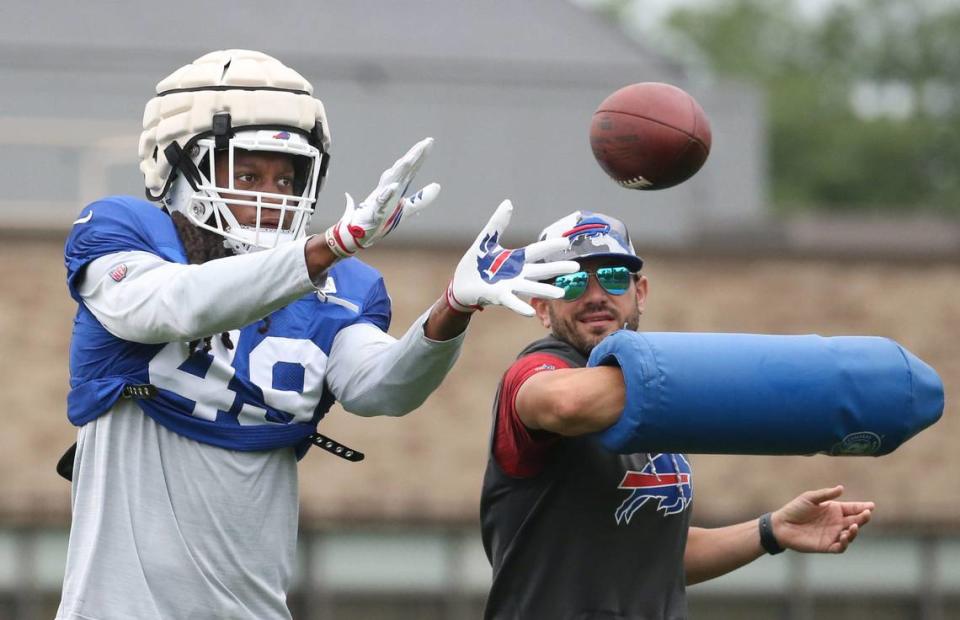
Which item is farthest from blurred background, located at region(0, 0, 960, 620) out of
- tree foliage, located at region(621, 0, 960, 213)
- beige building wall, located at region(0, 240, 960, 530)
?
tree foliage, located at region(621, 0, 960, 213)

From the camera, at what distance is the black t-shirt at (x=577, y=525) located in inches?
192

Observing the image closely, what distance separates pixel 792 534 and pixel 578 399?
126cm

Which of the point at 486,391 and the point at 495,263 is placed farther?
the point at 486,391

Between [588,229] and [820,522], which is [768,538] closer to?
[820,522]

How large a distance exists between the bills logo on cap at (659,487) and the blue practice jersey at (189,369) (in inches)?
37.4

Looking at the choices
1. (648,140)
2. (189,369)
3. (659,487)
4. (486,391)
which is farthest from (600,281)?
(486,391)

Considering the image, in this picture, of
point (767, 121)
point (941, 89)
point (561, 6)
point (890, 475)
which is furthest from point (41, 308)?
point (941, 89)

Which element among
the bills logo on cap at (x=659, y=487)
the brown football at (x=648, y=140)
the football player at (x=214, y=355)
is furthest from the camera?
the brown football at (x=648, y=140)

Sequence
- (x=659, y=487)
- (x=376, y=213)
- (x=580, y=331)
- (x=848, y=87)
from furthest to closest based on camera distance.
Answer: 1. (x=848, y=87)
2. (x=580, y=331)
3. (x=659, y=487)
4. (x=376, y=213)

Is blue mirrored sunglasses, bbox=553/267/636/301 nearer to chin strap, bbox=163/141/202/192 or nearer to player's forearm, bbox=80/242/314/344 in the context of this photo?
chin strap, bbox=163/141/202/192

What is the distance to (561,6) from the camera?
24.1m

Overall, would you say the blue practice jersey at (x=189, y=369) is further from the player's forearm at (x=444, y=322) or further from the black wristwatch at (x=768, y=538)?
the black wristwatch at (x=768, y=538)

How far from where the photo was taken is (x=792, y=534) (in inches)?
207

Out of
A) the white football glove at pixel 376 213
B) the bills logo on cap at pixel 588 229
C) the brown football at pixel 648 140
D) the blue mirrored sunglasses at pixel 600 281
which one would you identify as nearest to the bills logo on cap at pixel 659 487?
the blue mirrored sunglasses at pixel 600 281
